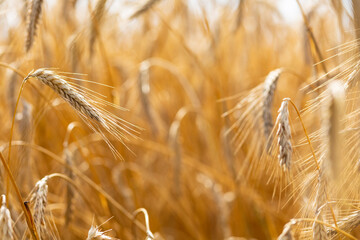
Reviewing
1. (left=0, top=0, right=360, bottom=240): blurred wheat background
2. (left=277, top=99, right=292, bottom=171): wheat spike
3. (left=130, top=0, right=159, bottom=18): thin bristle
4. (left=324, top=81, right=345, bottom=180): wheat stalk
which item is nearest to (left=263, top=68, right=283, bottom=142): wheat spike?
(left=0, top=0, right=360, bottom=240): blurred wheat background

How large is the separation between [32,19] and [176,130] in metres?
0.71

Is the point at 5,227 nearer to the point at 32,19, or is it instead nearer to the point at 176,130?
the point at 32,19

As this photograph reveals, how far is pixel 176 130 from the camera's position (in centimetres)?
166

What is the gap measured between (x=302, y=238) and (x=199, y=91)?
1558mm

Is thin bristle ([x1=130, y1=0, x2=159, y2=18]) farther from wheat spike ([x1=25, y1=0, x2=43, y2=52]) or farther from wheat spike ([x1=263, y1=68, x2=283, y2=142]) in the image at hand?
wheat spike ([x1=263, y1=68, x2=283, y2=142])

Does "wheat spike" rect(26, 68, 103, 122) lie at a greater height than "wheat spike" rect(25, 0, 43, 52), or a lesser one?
lesser

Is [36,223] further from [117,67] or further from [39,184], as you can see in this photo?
[117,67]

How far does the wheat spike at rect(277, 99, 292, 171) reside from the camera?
0.89 metres

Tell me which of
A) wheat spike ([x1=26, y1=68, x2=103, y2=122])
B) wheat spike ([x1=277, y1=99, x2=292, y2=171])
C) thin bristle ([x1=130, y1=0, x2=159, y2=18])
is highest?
thin bristle ([x1=130, y1=0, x2=159, y2=18])

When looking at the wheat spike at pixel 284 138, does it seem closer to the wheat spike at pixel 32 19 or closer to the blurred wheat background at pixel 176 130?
the blurred wheat background at pixel 176 130

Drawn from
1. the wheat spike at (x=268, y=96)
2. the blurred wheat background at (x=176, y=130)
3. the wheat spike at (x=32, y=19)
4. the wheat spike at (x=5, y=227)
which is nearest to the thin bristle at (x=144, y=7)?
the blurred wheat background at (x=176, y=130)

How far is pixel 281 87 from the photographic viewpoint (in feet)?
8.84

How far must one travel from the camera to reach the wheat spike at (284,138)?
89 centimetres

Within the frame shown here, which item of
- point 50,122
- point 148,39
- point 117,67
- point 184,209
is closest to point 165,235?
point 184,209
